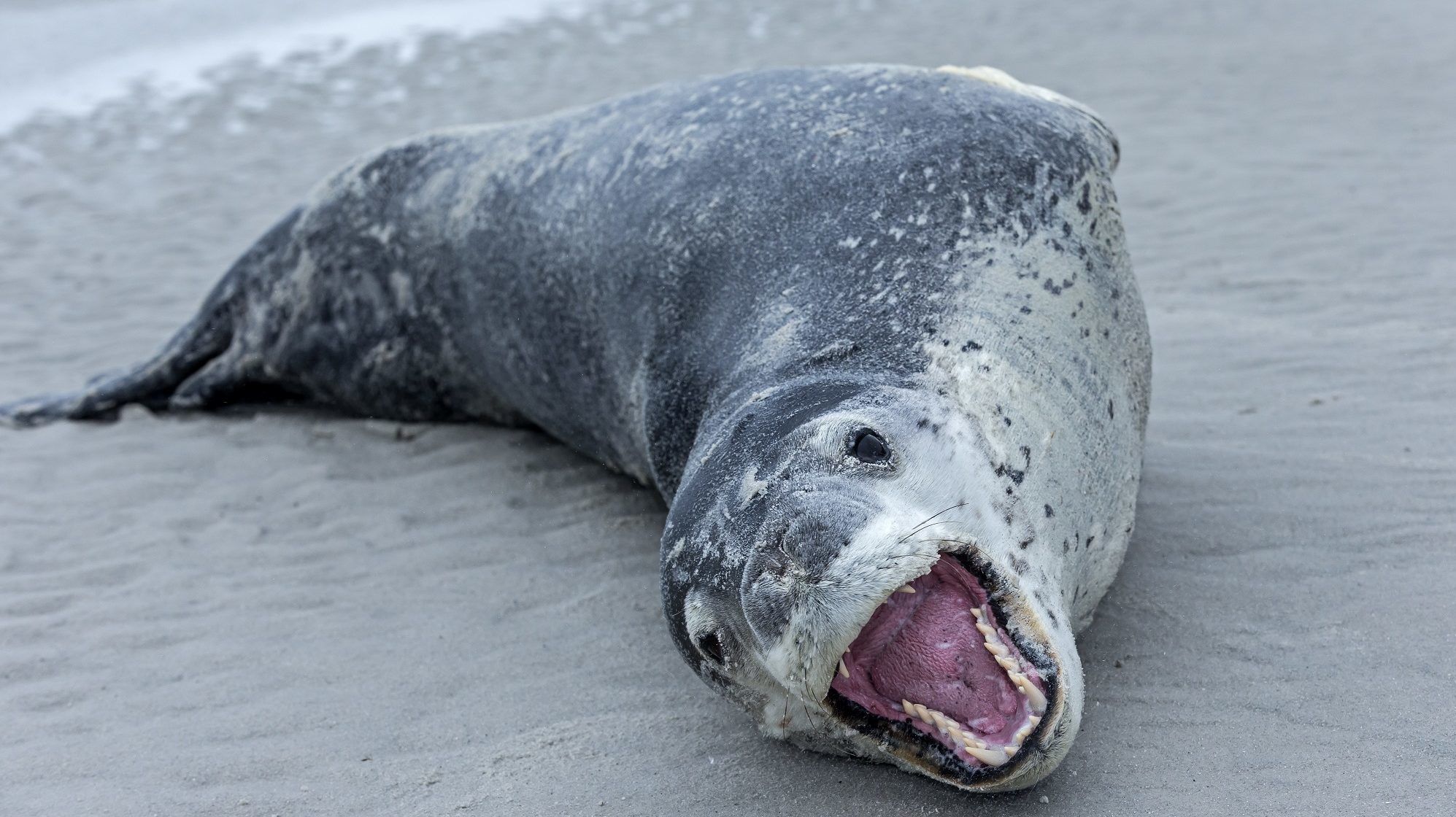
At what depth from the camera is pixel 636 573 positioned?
393 cm

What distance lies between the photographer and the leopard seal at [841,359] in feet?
8.25

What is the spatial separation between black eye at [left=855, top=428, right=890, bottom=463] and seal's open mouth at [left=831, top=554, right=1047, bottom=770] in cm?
23

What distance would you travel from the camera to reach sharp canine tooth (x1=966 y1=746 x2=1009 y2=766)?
2.49m

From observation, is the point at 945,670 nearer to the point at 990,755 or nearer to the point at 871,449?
the point at 990,755

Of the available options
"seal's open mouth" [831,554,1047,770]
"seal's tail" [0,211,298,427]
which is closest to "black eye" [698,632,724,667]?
"seal's open mouth" [831,554,1047,770]

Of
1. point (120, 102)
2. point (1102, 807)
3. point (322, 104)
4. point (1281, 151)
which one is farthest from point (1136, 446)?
point (120, 102)

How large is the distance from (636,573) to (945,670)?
1.56 metres

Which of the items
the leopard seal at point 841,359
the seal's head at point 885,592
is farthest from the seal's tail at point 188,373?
the seal's head at point 885,592

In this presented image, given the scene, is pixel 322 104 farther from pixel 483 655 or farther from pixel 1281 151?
pixel 483 655

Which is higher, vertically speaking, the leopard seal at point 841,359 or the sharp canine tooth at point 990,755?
the leopard seal at point 841,359

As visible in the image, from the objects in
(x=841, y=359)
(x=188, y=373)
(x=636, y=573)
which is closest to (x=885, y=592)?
(x=841, y=359)

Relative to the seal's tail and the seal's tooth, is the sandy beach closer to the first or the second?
the seal's tail

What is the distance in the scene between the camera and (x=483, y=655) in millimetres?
3562

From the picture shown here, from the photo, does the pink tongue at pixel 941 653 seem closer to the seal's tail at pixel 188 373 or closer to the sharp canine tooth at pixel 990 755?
the sharp canine tooth at pixel 990 755
